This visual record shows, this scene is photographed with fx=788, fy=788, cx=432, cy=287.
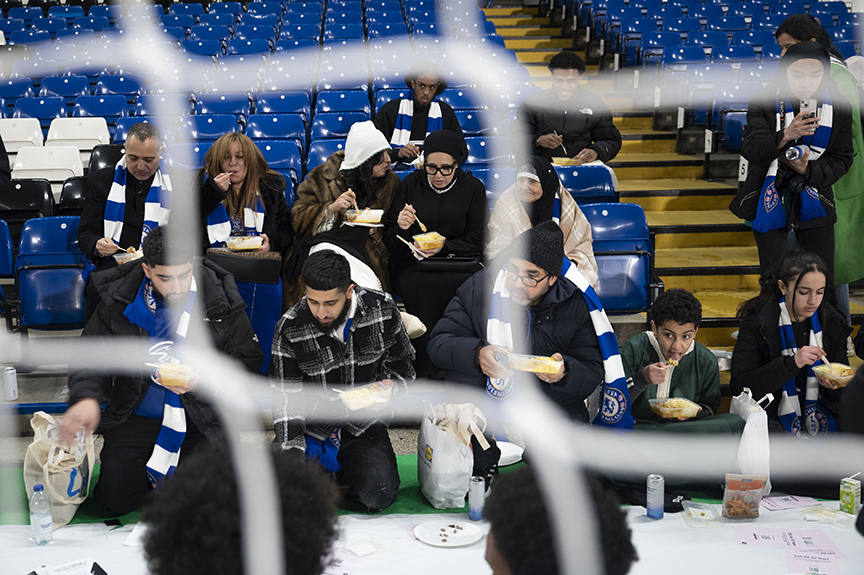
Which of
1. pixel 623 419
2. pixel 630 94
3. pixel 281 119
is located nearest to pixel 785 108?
pixel 623 419

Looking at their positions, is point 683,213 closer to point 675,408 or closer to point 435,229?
point 435,229

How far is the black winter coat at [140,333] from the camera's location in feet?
4.91

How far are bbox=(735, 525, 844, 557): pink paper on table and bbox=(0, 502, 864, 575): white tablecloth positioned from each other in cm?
1

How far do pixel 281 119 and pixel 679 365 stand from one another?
1789 mm

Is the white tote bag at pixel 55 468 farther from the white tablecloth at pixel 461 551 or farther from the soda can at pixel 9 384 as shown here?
the soda can at pixel 9 384

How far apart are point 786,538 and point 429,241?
3.17 ft

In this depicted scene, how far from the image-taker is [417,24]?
13.1 ft

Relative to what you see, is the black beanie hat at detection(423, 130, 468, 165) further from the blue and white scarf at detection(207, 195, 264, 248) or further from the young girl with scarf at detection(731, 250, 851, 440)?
the young girl with scarf at detection(731, 250, 851, 440)

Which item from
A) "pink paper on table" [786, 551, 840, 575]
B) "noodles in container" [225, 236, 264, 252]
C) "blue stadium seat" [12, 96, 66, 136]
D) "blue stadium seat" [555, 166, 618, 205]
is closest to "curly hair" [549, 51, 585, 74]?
"blue stadium seat" [555, 166, 618, 205]

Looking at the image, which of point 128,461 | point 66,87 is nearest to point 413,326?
point 128,461

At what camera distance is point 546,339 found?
1551mm

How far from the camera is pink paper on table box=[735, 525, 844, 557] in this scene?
1.28m

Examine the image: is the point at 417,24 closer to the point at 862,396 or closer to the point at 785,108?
the point at 785,108

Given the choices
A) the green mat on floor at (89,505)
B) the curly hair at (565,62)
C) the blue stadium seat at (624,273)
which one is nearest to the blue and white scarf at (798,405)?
the blue stadium seat at (624,273)
